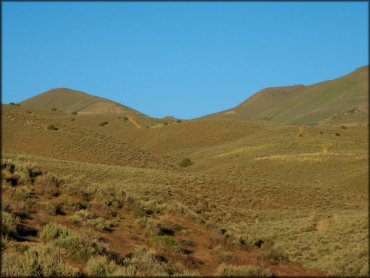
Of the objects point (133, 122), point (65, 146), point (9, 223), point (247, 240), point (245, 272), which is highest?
point (133, 122)

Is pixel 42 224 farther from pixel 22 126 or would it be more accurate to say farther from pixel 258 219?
pixel 22 126

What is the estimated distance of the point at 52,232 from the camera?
37.7ft

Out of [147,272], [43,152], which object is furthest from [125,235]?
[43,152]

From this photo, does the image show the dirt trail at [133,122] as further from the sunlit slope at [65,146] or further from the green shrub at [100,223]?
the green shrub at [100,223]

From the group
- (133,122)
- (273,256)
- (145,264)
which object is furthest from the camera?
(133,122)

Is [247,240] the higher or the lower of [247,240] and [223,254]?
the lower

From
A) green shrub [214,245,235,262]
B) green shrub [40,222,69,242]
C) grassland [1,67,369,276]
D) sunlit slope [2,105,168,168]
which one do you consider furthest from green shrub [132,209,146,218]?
sunlit slope [2,105,168,168]

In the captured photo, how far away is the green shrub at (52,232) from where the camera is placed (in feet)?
37.1

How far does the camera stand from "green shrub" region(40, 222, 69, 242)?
11305 mm

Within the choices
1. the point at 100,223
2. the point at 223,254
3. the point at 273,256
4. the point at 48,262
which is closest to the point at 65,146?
the point at 100,223

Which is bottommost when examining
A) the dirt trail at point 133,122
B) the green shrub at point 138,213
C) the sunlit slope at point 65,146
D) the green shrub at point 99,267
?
the green shrub at point 99,267

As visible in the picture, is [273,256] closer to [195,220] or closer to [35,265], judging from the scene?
[195,220]

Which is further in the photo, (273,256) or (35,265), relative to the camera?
(273,256)

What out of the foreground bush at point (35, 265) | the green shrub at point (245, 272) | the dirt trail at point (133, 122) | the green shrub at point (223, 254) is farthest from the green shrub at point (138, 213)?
the dirt trail at point (133, 122)
